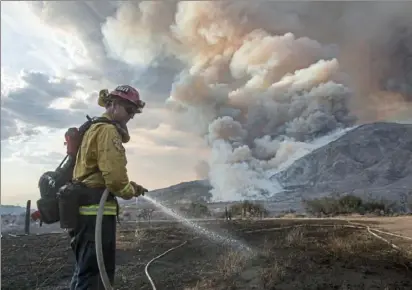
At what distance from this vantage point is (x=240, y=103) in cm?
403

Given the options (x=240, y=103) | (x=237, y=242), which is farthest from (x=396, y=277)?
(x=240, y=103)

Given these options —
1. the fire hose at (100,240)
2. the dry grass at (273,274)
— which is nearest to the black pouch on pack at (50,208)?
the fire hose at (100,240)

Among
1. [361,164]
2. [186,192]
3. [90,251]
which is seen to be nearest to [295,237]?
[361,164]

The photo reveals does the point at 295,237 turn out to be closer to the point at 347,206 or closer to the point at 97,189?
the point at 347,206

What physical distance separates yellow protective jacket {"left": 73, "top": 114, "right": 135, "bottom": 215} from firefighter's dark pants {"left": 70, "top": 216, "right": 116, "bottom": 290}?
67 mm

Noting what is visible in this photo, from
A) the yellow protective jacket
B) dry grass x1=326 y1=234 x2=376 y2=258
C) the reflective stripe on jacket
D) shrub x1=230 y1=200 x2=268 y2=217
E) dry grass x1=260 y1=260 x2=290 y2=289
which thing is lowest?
dry grass x1=260 y1=260 x2=290 y2=289

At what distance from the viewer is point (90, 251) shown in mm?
2170

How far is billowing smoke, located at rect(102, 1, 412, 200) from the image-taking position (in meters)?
3.86

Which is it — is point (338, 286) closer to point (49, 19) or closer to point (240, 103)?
point (240, 103)

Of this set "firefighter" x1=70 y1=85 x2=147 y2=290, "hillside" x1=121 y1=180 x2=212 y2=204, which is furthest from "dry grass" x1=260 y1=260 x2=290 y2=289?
"firefighter" x1=70 y1=85 x2=147 y2=290

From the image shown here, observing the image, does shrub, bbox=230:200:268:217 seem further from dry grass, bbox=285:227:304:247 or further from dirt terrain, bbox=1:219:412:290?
dry grass, bbox=285:227:304:247

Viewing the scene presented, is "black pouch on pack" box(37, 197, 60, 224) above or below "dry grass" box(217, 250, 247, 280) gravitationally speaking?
above

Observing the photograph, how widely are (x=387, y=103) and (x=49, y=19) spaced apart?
3458 millimetres

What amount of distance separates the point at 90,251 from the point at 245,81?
2.44m
